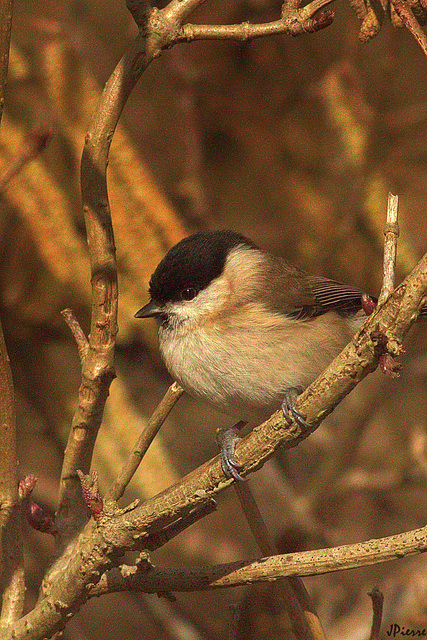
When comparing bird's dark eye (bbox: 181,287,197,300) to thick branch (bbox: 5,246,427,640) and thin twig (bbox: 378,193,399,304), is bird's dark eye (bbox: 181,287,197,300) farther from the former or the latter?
thin twig (bbox: 378,193,399,304)

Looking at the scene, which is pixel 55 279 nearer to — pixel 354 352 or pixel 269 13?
pixel 269 13

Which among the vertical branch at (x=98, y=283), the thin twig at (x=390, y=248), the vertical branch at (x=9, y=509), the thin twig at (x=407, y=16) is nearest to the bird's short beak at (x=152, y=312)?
the vertical branch at (x=98, y=283)

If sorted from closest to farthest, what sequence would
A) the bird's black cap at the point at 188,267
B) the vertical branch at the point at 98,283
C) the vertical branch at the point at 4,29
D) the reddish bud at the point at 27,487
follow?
the vertical branch at the point at 4,29
the vertical branch at the point at 98,283
the reddish bud at the point at 27,487
the bird's black cap at the point at 188,267

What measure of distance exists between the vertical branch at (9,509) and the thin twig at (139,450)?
247mm

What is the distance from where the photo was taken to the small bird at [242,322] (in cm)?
234

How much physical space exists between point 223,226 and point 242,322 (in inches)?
59.4

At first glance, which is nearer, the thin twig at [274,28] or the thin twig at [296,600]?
the thin twig at [274,28]

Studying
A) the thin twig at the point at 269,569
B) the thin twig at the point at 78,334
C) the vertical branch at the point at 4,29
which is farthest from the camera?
the thin twig at the point at 78,334

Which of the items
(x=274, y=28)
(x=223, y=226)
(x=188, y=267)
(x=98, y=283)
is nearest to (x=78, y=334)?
(x=98, y=283)

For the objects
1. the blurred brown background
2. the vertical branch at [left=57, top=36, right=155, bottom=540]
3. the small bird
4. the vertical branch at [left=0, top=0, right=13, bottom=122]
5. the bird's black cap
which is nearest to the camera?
the vertical branch at [left=0, top=0, right=13, bottom=122]

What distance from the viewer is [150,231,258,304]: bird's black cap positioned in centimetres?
253

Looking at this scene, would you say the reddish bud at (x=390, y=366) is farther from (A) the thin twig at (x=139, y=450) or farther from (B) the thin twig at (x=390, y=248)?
(A) the thin twig at (x=139, y=450)

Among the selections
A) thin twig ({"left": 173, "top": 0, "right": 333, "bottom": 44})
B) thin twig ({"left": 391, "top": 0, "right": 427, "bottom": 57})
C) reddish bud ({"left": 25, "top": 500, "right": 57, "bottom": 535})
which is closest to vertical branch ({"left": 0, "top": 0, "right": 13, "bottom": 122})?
thin twig ({"left": 173, "top": 0, "right": 333, "bottom": 44})

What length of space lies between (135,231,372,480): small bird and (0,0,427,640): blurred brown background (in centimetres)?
77
